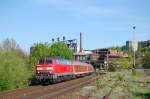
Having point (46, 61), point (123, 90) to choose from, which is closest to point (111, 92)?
point (123, 90)

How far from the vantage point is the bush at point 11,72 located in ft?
111

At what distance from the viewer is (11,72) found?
34906 millimetres

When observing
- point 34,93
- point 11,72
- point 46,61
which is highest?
point 46,61

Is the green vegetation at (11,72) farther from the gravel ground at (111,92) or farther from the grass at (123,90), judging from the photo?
the grass at (123,90)

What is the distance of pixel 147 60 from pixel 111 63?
88.3 feet

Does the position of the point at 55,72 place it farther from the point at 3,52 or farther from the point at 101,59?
the point at 101,59

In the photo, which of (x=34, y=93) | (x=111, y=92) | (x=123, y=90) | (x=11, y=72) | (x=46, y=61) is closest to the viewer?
(x=34, y=93)

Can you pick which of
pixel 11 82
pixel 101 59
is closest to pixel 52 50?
pixel 11 82

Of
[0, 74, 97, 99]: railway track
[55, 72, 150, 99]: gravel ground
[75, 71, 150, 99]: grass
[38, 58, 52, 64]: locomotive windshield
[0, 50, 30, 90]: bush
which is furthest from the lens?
[38, 58, 52, 64]: locomotive windshield

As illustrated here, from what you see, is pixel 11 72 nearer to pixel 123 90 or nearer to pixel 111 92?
pixel 123 90

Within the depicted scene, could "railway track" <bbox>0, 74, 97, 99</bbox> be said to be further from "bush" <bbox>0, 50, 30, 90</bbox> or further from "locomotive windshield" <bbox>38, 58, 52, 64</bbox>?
"locomotive windshield" <bbox>38, 58, 52, 64</bbox>

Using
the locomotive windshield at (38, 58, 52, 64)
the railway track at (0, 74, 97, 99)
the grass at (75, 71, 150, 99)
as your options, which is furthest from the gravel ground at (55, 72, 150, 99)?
the locomotive windshield at (38, 58, 52, 64)

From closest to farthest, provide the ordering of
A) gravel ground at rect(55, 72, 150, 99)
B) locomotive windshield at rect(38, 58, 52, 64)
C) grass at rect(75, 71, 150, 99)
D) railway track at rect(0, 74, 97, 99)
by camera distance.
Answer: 1. railway track at rect(0, 74, 97, 99)
2. gravel ground at rect(55, 72, 150, 99)
3. grass at rect(75, 71, 150, 99)
4. locomotive windshield at rect(38, 58, 52, 64)

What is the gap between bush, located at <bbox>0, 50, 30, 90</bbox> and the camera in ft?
111
